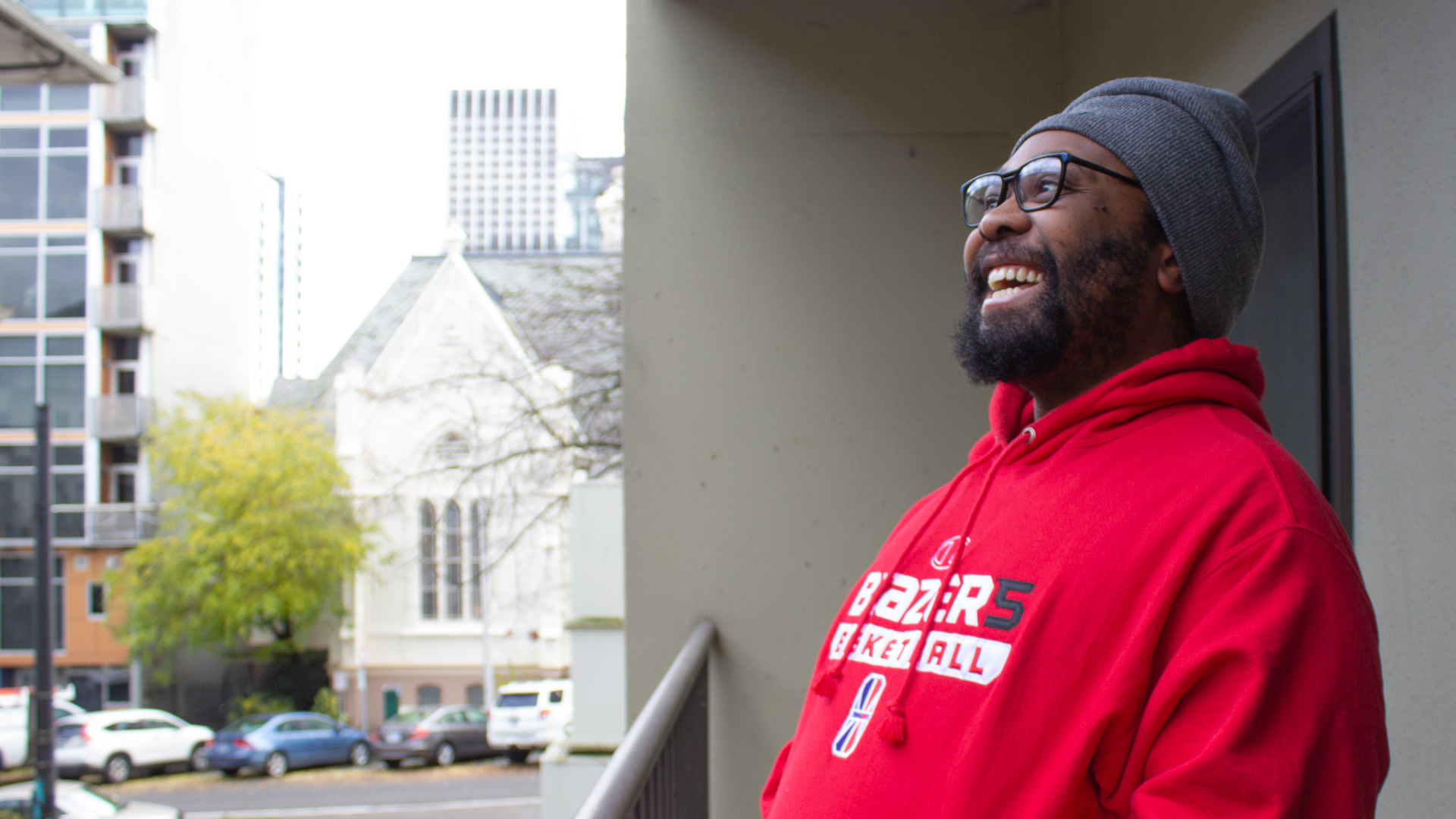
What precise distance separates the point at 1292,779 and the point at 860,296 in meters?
2.25

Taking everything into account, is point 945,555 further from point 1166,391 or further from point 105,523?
point 105,523

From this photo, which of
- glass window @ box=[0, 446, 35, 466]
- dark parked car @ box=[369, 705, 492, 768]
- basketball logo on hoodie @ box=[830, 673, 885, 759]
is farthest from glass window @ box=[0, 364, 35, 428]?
basketball logo on hoodie @ box=[830, 673, 885, 759]

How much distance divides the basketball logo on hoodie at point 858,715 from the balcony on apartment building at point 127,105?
25972mm

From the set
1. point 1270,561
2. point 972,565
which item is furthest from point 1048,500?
point 1270,561

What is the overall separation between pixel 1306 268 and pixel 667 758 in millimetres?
1264

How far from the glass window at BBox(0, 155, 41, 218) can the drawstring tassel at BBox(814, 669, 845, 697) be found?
26.6m

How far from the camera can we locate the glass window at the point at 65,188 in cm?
2275

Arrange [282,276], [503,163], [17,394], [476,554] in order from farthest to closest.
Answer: [503,163] → [282,276] → [17,394] → [476,554]

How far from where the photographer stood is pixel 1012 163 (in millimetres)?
1045

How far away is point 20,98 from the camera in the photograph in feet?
75.3

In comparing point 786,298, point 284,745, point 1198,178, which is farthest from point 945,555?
point 284,745

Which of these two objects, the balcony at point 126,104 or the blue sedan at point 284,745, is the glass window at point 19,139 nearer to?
the balcony at point 126,104

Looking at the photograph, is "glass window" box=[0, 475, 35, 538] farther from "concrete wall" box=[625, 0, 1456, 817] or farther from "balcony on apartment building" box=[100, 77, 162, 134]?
"concrete wall" box=[625, 0, 1456, 817]

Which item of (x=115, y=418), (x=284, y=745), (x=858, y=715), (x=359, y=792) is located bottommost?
(x=359, y=792)
